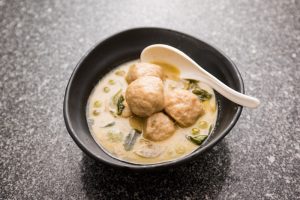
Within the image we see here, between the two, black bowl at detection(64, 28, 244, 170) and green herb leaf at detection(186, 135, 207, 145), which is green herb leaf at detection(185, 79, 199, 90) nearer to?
black bowl at detection(64, 28, 244, 170)

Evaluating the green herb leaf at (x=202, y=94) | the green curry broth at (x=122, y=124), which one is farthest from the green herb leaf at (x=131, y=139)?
the green herb leaf at (x=202, y=94)

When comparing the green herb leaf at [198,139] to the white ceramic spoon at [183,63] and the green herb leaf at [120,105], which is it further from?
the green herb leaf at [120,105]

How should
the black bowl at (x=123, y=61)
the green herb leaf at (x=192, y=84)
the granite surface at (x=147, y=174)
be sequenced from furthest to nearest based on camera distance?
the green herb leaf at (x=192, y=84)
the granite surface at (x=147, y=174)
the black bowl at (x=123, y=61)

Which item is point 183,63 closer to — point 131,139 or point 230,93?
point 230,93

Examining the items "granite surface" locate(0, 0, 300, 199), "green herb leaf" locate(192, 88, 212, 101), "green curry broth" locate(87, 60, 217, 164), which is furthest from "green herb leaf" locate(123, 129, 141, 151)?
"green herb leaf" locate(192, 88, 212, 101)

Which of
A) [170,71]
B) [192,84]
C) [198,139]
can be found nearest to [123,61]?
[170,71]
